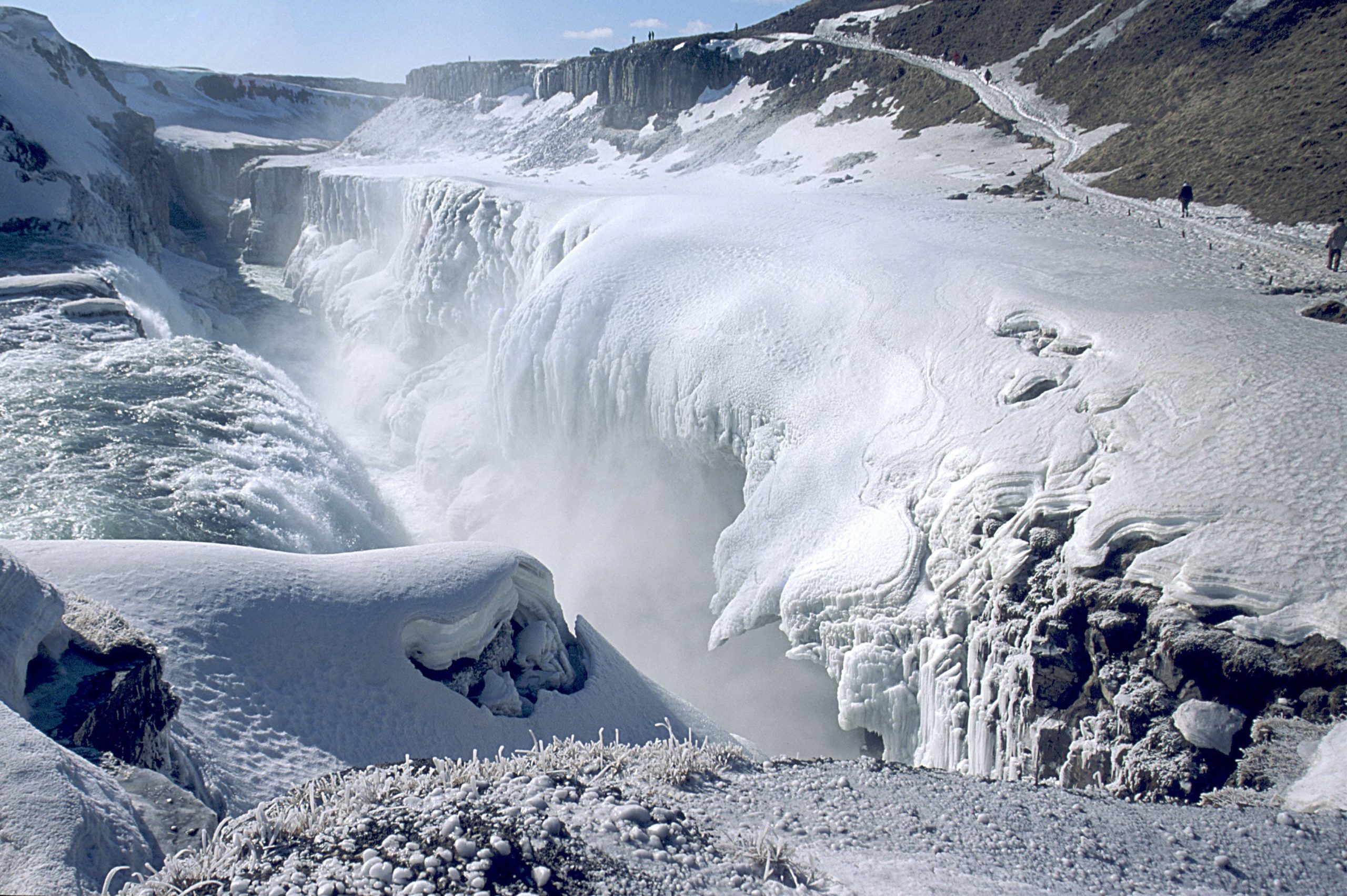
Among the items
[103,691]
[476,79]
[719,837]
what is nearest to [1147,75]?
[719,837]

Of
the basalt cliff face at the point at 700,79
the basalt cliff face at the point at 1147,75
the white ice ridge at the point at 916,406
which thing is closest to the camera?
the white ice ridge at the point at 916,406

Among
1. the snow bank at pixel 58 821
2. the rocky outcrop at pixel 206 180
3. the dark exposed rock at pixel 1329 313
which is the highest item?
the rocky outcrop at pixel 206 180

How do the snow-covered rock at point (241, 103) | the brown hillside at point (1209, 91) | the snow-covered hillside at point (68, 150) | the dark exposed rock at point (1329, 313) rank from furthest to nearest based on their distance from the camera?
1. the snow-covered rock at point (241, 103)
2. the snow-covered hillside at point (68, 150)
3. the brown hillside at point (1209, 91)
4. the dark exposed rock at point (1329, 313)

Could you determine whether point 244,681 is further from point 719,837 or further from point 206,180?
point 206,180

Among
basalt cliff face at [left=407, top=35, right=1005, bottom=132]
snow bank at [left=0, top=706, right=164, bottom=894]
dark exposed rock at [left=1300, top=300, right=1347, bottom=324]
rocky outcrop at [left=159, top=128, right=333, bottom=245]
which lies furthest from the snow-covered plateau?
rocky outcrop at [left=159, top=128, right=333, bottom=245]

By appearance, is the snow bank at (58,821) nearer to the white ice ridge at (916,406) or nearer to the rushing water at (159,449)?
the white ice ridge at (916,406)

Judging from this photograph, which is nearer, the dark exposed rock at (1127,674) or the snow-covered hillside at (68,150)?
the dark exposed rock at (1127,674)

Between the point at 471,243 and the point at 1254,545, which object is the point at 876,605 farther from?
the point at 471,243

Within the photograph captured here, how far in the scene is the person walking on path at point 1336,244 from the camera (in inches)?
368

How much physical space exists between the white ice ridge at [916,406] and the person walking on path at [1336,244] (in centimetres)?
126

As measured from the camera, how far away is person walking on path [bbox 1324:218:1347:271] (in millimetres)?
9344

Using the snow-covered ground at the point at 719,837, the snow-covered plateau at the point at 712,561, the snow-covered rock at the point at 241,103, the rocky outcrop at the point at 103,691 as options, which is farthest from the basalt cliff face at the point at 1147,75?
the snow-covered rock at the point at 241,103

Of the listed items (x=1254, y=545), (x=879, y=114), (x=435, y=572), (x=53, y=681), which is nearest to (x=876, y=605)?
(x=1254, y=545)

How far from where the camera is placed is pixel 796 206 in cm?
1434
